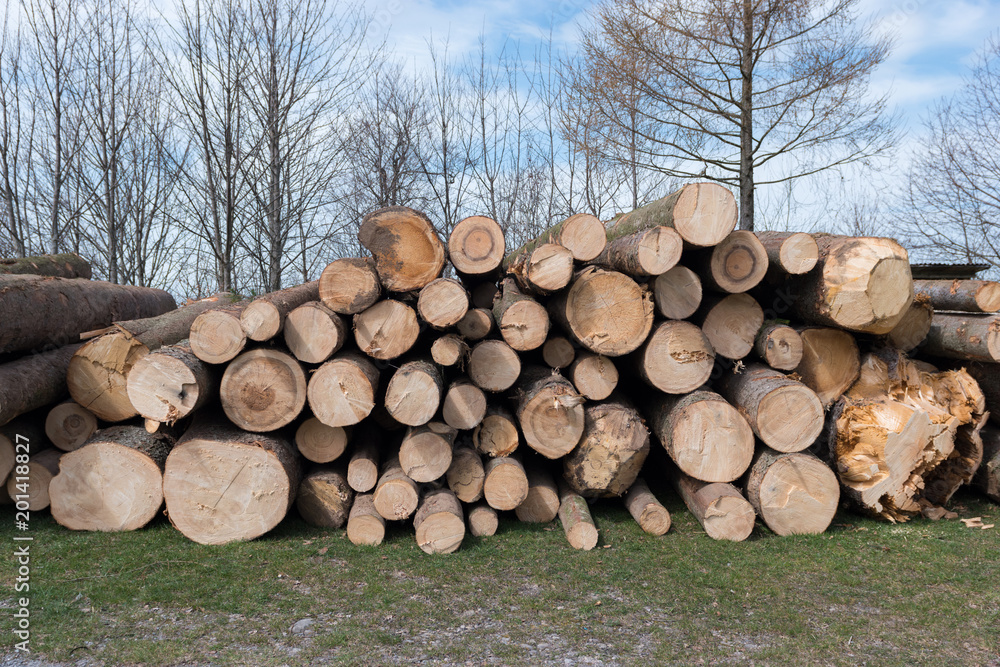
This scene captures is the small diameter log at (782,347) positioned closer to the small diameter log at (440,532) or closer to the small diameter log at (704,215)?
the small diameter log at (704,215)

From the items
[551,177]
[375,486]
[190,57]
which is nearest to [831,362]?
[375,486]

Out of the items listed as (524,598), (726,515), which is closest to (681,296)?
(726,515)

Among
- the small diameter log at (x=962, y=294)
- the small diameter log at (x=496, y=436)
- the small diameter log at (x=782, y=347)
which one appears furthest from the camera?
the small diameter log at (x=962, y=294)

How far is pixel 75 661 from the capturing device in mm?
2801

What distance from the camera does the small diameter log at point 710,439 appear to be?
4.33m

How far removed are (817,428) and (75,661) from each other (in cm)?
447

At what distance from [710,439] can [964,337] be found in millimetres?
2487

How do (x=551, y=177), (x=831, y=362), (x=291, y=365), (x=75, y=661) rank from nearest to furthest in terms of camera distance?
1. (x=75, y=661)
2. (x=291, y=365)
3. (x=831, y=362)
4. (x=551, y=177)

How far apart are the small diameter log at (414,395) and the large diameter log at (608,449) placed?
116 centimetres

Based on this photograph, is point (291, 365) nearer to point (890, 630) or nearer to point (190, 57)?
point (890, 630)

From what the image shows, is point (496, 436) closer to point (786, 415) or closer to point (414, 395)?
point (414, 395)

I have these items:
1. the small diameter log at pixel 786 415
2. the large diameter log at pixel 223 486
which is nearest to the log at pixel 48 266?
the large diameter log at pixel 223 486

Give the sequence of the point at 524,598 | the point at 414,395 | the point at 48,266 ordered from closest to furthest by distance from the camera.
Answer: the point at 524,598 → the point at 414,395 → the point at 48,266

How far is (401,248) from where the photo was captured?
4305 mm
